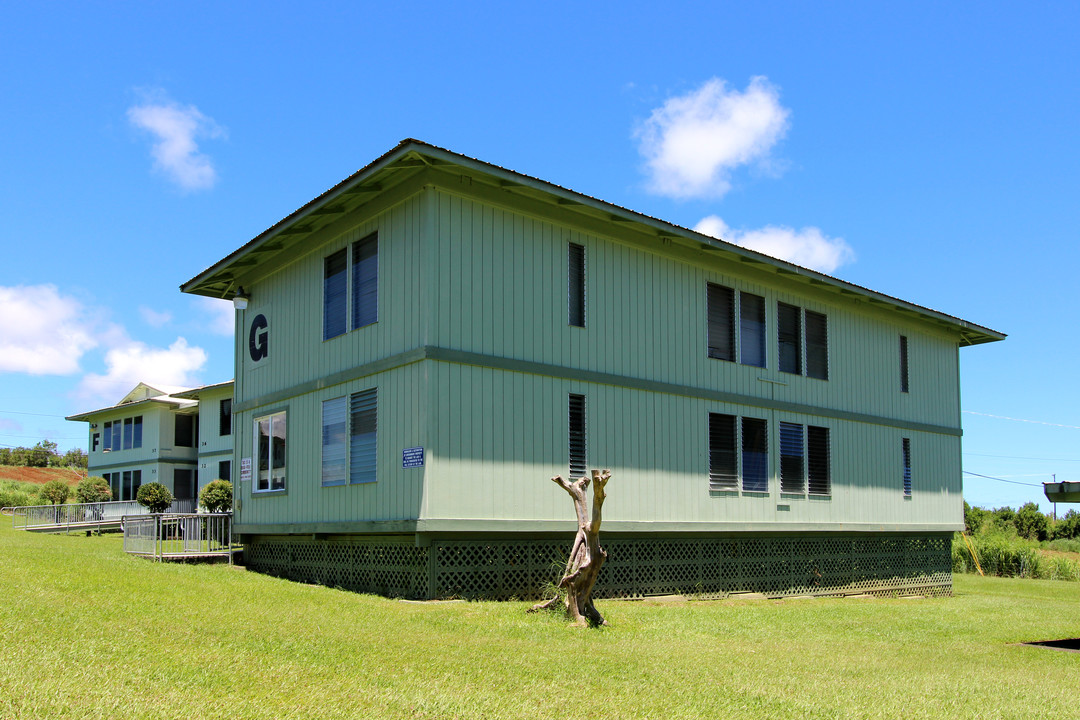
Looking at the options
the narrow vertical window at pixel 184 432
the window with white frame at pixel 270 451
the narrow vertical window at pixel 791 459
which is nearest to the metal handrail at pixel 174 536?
the window with white frame at pixel 270 451

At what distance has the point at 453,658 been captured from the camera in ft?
32.5

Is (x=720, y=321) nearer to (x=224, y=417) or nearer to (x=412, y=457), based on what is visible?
(x=412, y=457)

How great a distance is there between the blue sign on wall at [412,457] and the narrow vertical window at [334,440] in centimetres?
217

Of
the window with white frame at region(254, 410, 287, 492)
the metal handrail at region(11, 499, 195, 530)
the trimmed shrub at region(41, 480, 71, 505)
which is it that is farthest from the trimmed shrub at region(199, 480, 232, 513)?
the trimmed shrub at region(41, 480, 71, 505)

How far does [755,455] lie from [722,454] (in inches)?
41.6

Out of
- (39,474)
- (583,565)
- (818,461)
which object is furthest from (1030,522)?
(39,474)

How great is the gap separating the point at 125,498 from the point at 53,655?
3752 centimetres

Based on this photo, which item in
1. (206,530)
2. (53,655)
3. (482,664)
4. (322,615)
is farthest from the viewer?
(206,530)

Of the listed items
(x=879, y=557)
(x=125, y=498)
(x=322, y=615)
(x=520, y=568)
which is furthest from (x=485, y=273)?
(x=125, y=498)

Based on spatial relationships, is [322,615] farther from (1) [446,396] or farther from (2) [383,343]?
(2) [383,343]

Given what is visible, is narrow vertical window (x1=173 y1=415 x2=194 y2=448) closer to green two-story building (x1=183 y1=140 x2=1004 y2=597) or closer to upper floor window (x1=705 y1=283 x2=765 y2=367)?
green two-story building (x1=183 y1=140 x2=1004 y2=597)

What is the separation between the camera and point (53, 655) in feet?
28.2

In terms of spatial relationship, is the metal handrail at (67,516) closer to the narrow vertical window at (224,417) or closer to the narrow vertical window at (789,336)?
the narrow vertical window at (224,417)

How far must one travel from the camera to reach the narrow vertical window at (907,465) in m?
24.1
